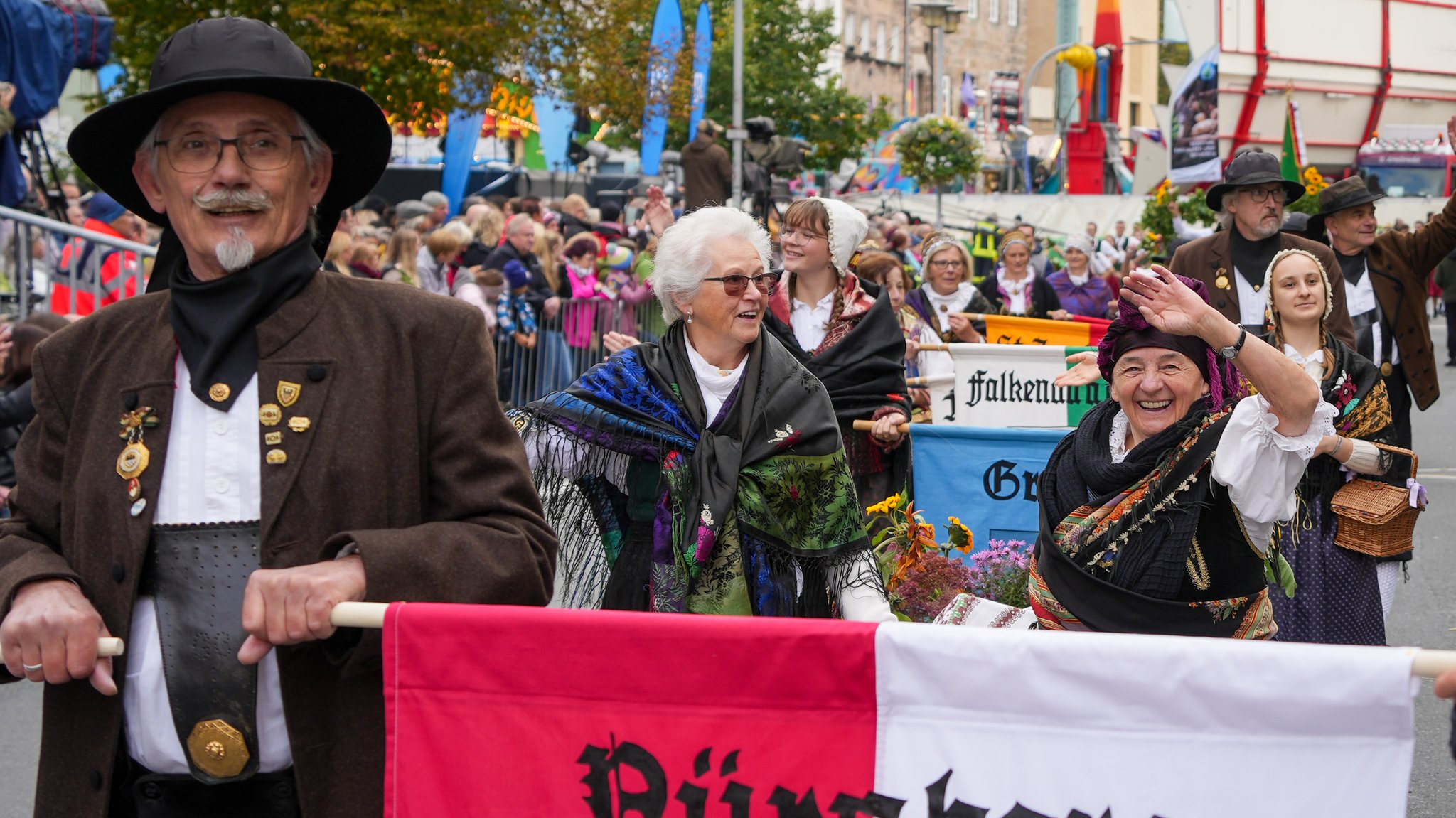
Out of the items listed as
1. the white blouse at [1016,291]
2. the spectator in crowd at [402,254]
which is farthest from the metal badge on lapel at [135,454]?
the white blouse at [1016,291]

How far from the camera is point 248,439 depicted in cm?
257

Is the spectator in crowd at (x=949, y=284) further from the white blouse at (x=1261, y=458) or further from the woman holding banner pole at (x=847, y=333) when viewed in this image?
the white blouse at (x=1261, y=458)

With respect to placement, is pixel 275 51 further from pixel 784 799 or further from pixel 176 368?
pixel 784 799

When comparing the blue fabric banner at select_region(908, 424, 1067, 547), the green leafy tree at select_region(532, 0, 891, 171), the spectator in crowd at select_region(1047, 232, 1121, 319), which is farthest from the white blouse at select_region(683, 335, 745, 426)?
the green leafy tree at select_region(532, 0, 891, 171)

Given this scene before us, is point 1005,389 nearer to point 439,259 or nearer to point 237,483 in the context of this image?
point 439,259

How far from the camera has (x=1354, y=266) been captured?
910cm

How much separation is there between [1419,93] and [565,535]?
138 ft

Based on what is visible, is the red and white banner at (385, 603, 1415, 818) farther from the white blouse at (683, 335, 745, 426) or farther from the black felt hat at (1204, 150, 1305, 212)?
the black felt hat at (1204, 150, 1305, 212)

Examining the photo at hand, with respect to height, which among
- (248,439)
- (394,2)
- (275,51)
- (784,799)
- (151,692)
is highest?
(394,2)

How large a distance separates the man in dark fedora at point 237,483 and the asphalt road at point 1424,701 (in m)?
3.26

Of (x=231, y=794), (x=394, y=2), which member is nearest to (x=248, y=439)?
(x=231, y=794)

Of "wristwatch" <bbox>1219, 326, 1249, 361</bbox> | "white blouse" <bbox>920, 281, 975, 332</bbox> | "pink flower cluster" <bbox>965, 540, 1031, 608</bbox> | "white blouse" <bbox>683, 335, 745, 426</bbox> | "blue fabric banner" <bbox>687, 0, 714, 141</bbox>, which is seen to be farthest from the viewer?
"blue fabric banner" <bbox>687, 0, 714, 141</bbox>

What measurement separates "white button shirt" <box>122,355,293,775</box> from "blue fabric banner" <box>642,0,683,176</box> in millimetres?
20176

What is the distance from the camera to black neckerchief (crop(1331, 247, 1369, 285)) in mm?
9031
